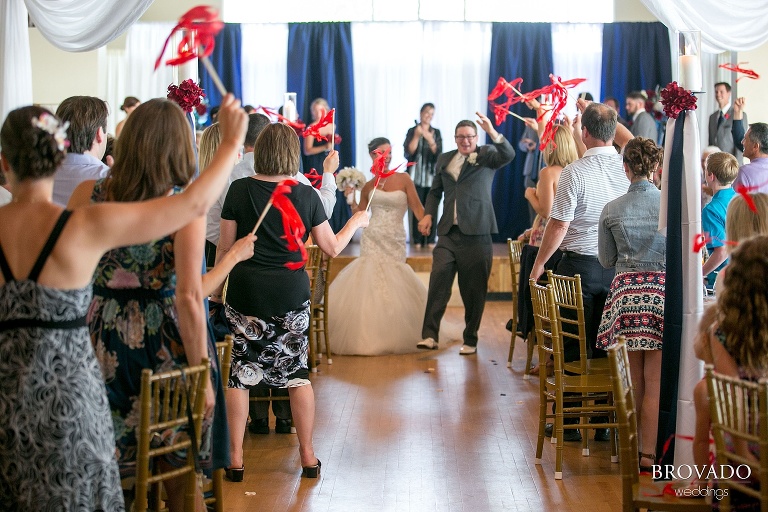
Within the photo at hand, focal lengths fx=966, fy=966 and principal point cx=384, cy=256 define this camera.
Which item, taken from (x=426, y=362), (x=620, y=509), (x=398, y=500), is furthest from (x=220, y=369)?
(x=426, y=362)

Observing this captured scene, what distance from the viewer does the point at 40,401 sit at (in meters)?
2.29

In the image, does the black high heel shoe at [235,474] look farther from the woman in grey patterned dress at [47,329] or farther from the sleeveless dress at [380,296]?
the sleeveless dress at [380,296]

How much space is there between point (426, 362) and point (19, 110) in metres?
5.14

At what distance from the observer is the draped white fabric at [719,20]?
438 centimetres

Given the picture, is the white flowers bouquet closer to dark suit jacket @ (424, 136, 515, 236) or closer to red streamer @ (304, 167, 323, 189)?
red streamer @ (304, 167, 323, 189)

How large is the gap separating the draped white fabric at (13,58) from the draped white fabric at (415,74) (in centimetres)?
745

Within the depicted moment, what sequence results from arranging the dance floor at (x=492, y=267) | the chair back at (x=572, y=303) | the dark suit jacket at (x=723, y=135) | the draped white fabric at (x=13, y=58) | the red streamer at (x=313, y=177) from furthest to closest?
the dance floor at (x=492, y=267) < the dark suit jacket at (x=723, y=135) < the red streamer at (x=313, y=177) < the draped white fabric at (x=13, y=58) < the chair back at (x=572, y=303)

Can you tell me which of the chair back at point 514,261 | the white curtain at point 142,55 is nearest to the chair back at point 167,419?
the chair back at point 514,261

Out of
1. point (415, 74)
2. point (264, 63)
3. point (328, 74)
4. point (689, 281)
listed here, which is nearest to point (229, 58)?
point (264, 63)

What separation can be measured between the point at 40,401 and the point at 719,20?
358cm

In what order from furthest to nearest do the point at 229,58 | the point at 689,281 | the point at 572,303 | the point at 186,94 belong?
1. the point at 229,58
2. the point at 572,303
3. the point at 186,94
4. the point at 689,281

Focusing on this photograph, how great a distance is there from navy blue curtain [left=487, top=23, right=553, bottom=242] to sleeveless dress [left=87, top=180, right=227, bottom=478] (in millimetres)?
9820

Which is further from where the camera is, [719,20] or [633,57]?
[633,57]

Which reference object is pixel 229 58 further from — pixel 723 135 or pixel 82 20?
pixel 82 20
